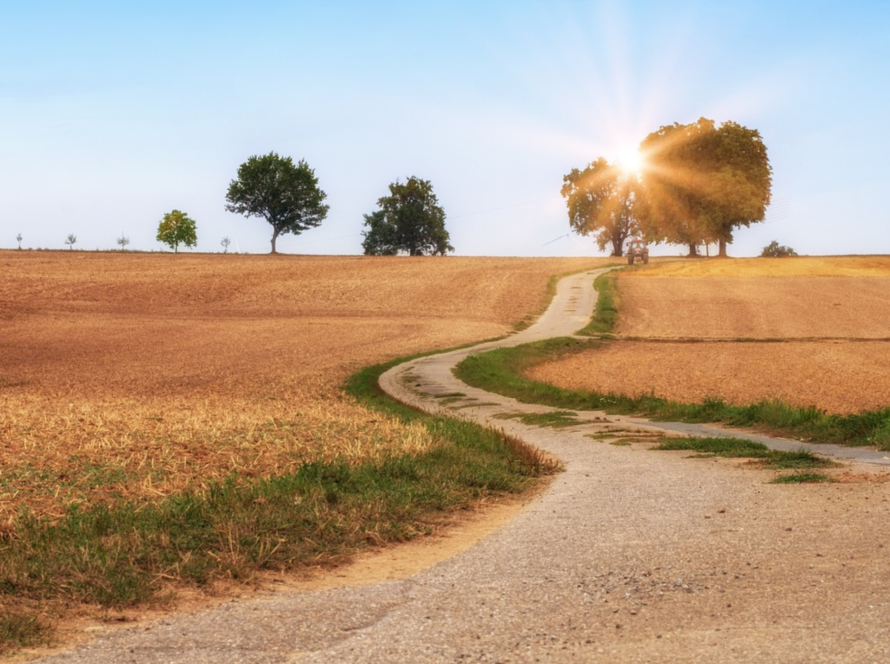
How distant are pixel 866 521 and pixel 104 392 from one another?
65.6 ft

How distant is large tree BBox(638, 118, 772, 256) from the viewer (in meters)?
98.5

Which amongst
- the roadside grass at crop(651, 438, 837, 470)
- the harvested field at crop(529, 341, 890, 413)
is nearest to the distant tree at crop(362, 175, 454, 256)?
the harvested field at crop(529, 341, 890, 413)

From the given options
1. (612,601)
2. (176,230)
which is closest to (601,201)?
(176,230)

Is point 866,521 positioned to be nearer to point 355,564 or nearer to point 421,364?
point 355,564

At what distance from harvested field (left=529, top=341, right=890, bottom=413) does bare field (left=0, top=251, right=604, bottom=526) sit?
23.0 feet

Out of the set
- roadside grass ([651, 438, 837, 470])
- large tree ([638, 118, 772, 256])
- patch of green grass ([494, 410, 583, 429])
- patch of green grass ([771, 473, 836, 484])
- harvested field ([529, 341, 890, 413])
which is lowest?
patch of green grass ([494, 410, 583, 429])

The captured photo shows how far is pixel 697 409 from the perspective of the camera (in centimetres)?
2011

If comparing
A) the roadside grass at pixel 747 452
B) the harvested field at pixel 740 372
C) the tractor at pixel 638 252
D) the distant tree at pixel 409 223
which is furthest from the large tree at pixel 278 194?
the roadside grass at pixel 747 452

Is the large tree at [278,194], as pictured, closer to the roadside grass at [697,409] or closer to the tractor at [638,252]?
the tractor at [638,252]

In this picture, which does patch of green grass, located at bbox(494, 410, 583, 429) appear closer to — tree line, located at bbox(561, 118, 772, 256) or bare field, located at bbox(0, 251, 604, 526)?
bare field, located at bbox(0, 251, 604, 526)

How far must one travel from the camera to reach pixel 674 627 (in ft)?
21.5

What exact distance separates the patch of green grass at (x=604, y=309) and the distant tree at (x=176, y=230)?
9382cm

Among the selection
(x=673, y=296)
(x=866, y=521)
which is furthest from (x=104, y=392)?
(x=673, y=296)

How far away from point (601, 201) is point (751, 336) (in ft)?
300
